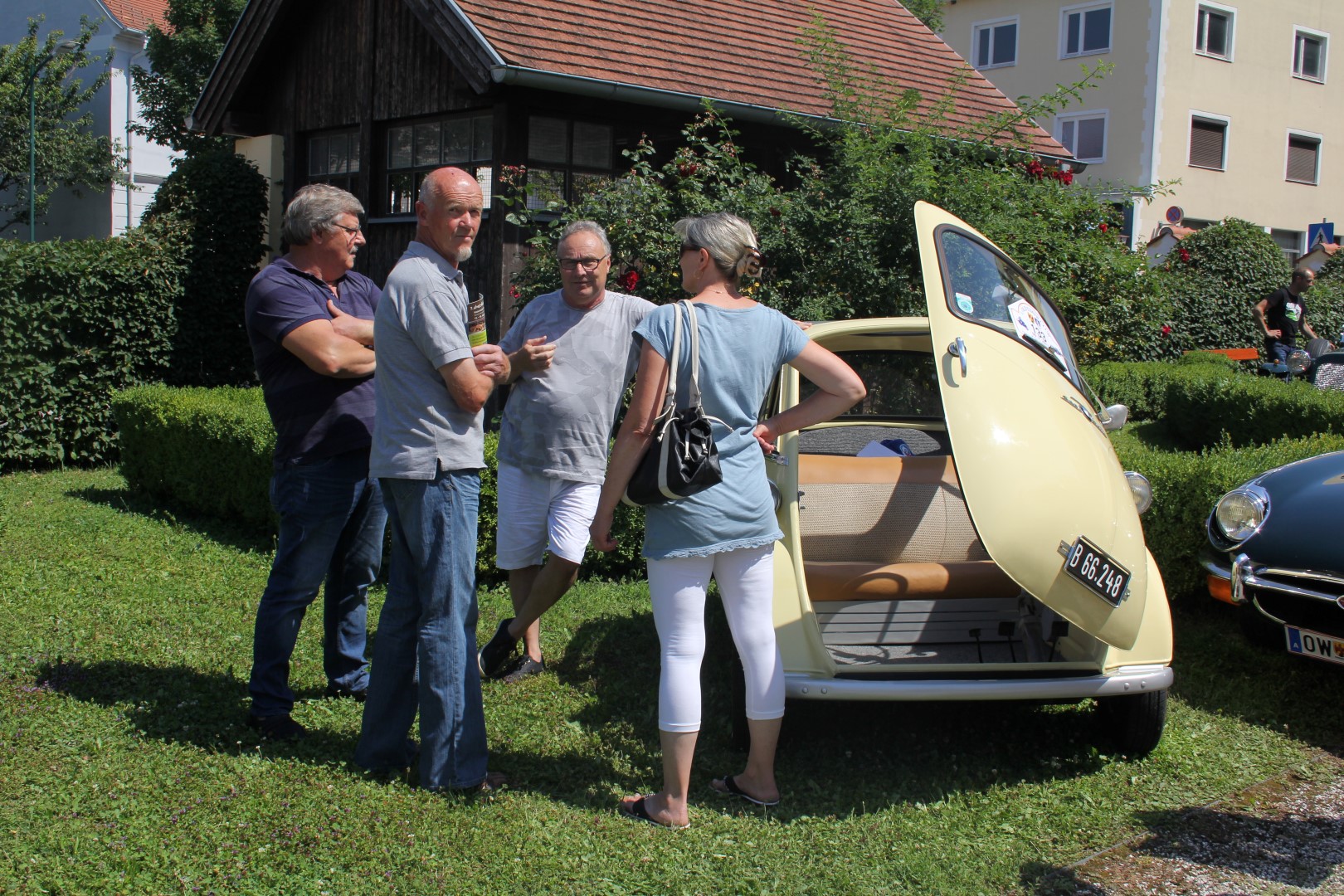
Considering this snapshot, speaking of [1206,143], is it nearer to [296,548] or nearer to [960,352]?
[960,352]

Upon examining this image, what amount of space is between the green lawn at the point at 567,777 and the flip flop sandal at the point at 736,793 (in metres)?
0.05

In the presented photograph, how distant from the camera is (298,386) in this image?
14.1 feet

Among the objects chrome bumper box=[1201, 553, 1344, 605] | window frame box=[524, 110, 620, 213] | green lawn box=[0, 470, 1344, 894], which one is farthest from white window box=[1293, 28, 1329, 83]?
chrome bumper box=[1201, 553, 1344, 605]

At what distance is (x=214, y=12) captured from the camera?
74.3 ft

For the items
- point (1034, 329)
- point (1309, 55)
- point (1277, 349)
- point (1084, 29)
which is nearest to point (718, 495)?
point (1034, 329)

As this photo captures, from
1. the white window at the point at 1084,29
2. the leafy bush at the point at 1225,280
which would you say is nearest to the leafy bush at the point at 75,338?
the leafy bush at the point at 1225,280

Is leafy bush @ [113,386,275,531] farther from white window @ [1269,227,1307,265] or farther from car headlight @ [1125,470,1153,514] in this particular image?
white window @ [1269,227,1307,265]

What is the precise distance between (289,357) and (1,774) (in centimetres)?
169

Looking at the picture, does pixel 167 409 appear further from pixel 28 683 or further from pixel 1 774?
pixel 1 774

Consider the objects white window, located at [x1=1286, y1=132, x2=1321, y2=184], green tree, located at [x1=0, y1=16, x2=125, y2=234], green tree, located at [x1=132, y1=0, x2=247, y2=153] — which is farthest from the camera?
white window, located at [x1=1286, y1=132, x2=1321, y2=184]

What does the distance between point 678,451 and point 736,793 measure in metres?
1.27

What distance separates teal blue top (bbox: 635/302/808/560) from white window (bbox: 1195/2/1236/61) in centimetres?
3222

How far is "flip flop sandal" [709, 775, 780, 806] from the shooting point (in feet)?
12.7

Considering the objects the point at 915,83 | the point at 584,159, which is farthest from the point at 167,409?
the point at 915,83
